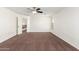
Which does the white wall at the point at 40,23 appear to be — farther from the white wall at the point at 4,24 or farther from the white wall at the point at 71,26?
the white wall at the point at 71,26

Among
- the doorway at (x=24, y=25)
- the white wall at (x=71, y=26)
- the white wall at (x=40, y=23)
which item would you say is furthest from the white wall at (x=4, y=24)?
the white wall at (x=40, y=23)

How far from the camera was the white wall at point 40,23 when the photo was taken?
1120cm

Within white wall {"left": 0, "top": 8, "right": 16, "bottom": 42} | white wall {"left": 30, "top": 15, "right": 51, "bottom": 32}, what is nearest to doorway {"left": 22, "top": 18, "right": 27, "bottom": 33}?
white wall {"left": 30, "top": 15, "right": 51, "bottom": 32}

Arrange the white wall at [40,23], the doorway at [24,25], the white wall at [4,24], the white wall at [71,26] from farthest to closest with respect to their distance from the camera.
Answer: the white wall at [40,23], the doorway at [24,25], the white wall at [4,24], the white wall at [71,26]

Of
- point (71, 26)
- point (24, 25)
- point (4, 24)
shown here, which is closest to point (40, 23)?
point (24, 25)

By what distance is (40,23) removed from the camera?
444 inches

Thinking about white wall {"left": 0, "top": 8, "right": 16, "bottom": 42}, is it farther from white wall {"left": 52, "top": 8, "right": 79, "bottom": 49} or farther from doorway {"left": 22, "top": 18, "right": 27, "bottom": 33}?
doorway {"left": 22, "top": 18, "right": 27, "bottom": 33}

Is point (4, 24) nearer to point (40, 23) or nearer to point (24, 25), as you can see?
point (24, 25)

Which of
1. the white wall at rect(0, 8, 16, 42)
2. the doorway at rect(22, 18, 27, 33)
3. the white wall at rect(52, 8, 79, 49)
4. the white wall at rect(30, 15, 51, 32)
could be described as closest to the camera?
the white wall at rect(52, 8, 79, 49)

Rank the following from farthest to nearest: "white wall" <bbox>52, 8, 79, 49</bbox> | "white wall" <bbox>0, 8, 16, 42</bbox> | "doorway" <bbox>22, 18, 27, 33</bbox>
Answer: "doorway" <bbox>22, 18, 27, 33</bbox>
"white wall" <bbox>0, 8, 16, 42</bbox>
"white wall" <bbox>52, 8, 79, 49</bbox>

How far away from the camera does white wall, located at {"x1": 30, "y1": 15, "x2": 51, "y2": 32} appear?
36.8 ft

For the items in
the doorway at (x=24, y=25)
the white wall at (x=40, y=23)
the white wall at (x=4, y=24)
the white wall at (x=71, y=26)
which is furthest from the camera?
the white wall at (x=40, y=23)
